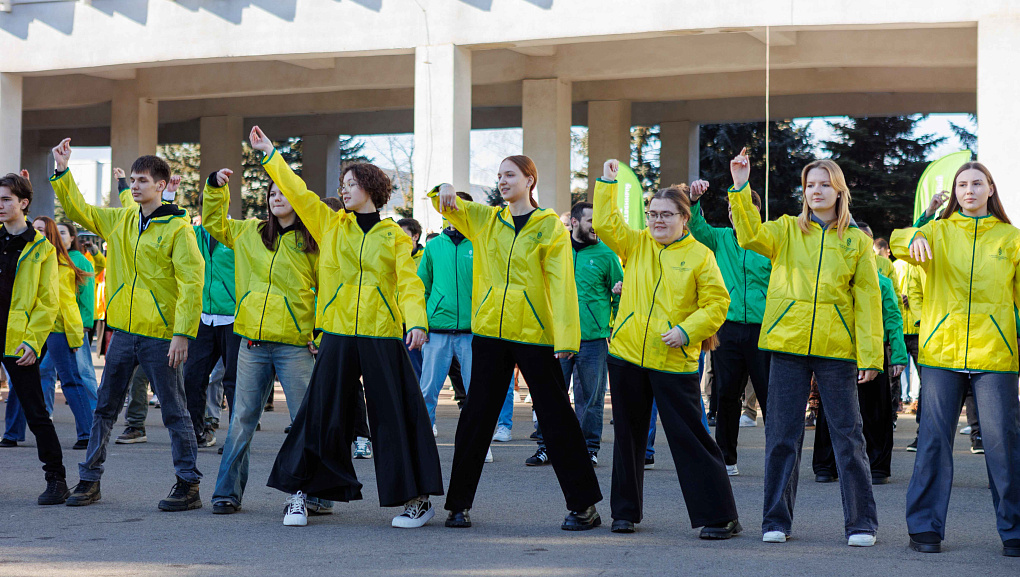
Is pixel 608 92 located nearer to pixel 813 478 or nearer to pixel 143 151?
pixel 143 151

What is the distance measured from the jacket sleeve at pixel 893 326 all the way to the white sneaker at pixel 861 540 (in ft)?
6.81

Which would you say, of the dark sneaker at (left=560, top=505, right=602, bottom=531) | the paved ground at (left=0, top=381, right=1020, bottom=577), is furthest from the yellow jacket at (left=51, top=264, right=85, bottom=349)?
the dark sneaker at (left=560, top=505, right=602, bottom=531)

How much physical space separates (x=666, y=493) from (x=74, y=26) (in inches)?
597

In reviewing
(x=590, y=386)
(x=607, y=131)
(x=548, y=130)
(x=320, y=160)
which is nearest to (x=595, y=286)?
(x=590, y=386)

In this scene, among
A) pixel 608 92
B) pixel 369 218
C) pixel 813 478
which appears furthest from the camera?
pixel 608 92

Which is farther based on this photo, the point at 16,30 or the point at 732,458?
the point at 16,30

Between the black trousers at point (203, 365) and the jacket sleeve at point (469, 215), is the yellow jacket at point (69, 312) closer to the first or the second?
the black trousers at point (203, 365)

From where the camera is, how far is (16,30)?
1889 centimetres

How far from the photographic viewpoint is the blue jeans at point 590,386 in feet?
27.7

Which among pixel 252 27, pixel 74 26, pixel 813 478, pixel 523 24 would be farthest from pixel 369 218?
pixel 74 26

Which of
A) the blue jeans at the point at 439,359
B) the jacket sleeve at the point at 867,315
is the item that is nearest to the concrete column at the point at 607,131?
the blue jeans at the point at 439,359

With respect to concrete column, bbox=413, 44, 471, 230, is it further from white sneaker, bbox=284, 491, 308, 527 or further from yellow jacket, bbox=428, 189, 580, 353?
white sneaker, bbox=284, 491, 308, 527

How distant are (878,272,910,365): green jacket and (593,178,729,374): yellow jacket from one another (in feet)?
7.38

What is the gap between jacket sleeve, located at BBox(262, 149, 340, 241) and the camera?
19.2 feet
